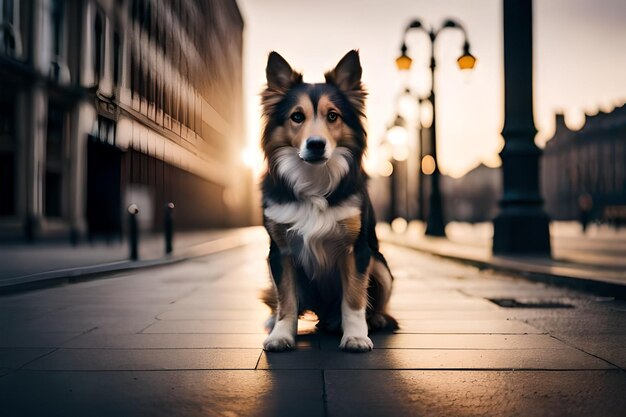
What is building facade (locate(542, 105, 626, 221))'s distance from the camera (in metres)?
81.8

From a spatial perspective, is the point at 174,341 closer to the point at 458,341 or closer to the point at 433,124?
the point at 458,341

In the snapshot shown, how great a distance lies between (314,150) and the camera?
3619mm

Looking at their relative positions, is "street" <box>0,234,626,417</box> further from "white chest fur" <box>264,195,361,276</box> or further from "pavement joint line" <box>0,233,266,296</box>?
"pavement joint line" <box>0,233,266,296</box>

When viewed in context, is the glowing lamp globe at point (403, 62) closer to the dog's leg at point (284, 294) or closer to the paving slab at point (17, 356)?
the dog's leg at point (284, 294)

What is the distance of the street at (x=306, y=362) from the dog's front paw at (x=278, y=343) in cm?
7

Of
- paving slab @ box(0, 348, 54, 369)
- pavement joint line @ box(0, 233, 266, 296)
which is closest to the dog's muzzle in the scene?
paving slab @ box(0, 348, 54, 369)

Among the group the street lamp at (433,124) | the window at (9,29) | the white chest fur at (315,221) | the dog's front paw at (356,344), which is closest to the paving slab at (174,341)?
the dog's front paw at (356,344)

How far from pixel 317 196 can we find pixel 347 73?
86cm

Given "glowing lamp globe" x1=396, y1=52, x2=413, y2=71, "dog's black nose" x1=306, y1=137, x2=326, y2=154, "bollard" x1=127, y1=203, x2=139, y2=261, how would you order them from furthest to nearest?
1. "glowing lamp globe" x1=396, y1=52, x2=413, y2=71
2. "bollard" x1=127, y1=203, x2=139, y2=261
3. "dog's black nose" x1=306, y1=137, x2=326, y2=154

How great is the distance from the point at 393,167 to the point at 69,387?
119ft

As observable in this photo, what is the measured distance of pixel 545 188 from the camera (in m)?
104

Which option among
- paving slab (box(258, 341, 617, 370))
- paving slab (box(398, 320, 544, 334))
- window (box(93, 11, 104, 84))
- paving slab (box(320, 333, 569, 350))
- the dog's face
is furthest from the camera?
window (box(93, 11, 104, 84))

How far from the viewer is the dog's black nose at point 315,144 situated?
3.60m

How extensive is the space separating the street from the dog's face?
1.35 meters
